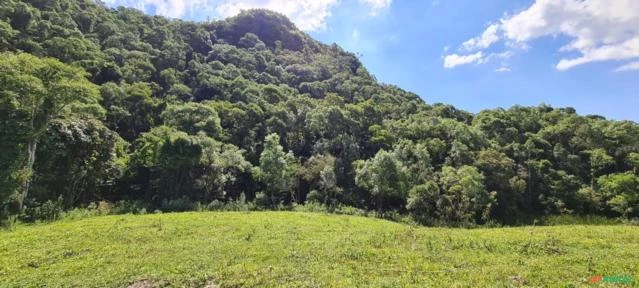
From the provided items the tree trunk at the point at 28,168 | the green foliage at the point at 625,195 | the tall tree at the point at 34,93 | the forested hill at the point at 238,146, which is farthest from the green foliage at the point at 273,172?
the green foliage at the point at 625,195

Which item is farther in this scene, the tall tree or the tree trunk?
the tree trunk

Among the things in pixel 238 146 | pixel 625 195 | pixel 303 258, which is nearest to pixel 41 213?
pixel 303 258

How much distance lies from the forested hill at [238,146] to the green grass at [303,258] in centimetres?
1385

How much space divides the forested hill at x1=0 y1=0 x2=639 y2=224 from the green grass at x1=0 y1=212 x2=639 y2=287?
13.9 m

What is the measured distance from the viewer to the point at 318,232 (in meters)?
22.0

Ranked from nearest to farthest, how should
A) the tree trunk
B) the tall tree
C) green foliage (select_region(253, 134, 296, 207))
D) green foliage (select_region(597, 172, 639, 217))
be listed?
1. the tall tree
2. the tree trunk
3. green foliage (select_region(597, 172, 639, 217))
4. green foliage (select_region(253, 134, 296, 207))

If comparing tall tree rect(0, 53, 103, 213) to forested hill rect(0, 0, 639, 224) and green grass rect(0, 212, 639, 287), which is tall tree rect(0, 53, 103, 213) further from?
green grass rect(0, 212, 639, 287)

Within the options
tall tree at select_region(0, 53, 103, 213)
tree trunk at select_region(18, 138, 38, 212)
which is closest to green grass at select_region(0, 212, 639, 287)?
tree trunk at select_region(18, 138, 38, 212)

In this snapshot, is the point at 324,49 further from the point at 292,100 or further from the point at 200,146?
the point at 200,146

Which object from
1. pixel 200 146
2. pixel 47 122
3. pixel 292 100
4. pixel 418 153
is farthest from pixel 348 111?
pixel 47 122

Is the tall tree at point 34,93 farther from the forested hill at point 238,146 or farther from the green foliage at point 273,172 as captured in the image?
the green foliage at point 273,172

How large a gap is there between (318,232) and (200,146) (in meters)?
25.1

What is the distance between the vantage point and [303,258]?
49.9 ft

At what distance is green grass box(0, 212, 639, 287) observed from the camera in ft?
40.5
